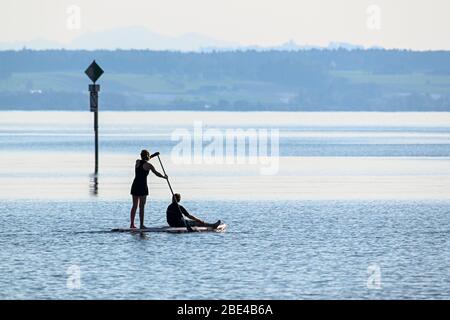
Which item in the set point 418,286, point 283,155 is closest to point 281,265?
point 418,286

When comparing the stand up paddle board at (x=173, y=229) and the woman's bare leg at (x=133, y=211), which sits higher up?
the woman's bare leg at (x=133, y=211)

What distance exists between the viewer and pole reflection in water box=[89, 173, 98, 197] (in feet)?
165

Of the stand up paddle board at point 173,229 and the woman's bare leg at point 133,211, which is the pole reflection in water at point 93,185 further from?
the stand up paddle board at point 173,229

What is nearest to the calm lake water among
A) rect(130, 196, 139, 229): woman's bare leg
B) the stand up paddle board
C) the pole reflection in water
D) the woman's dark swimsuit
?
the pole reflection in water

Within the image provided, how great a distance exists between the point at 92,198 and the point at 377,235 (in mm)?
14347

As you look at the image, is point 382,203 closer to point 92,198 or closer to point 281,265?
point 92,198

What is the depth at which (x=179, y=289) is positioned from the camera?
26234mm

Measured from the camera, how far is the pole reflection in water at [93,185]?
50237mm

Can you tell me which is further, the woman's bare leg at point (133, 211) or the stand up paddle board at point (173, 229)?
the stand up paddle board at point (173, 229)

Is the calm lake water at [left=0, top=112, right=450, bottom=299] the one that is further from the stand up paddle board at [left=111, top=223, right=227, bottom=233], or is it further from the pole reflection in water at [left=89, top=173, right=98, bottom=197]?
the stand up paddle board at [left=111, top=223, right=227, bottom=233]

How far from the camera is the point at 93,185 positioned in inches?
2160

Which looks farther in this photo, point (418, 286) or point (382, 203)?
point (382, 203)

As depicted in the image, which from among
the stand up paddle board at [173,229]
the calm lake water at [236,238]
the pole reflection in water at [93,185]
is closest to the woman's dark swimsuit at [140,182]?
the stand up paddle board at [173,229]
